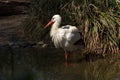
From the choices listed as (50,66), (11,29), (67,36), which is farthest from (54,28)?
(11,29)

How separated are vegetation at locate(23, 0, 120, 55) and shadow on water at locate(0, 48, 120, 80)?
1.71 feet

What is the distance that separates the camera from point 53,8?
10312mm

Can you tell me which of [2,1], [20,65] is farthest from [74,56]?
[2,1]

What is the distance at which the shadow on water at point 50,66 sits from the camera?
24.4ft

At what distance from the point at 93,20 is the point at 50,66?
1877mm

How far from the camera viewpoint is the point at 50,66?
327 inches

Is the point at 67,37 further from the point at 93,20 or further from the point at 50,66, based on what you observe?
the point at 93,20

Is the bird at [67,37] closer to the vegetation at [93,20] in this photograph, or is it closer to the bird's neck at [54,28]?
the bird's neck at [54,28]

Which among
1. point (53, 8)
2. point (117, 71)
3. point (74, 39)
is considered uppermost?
point (53, 8)

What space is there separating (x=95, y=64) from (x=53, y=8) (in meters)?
2.63

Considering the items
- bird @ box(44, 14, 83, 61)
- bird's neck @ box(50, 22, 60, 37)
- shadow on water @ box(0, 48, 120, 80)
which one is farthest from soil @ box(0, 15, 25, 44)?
bird @ box(44, 14, 83, 61)

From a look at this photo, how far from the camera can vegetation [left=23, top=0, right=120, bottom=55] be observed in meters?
9.00

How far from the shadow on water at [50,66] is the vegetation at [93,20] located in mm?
521

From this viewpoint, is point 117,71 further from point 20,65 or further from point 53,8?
point 53,8
